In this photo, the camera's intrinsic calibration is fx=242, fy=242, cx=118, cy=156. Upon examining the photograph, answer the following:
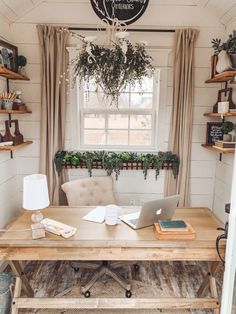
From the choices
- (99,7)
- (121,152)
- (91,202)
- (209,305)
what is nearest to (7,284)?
(91,202)

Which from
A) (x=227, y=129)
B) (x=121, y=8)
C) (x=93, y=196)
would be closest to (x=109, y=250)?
(x=93, y=196)

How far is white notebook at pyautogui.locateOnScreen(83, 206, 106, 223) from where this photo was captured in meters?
2.13

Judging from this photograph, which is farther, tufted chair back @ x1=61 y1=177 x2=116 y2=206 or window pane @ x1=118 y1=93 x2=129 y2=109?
window pane @ x1=118 y1=93 x2=129 y2=109

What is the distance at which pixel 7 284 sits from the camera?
6.68 feet

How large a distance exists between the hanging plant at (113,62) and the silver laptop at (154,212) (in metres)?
1.15

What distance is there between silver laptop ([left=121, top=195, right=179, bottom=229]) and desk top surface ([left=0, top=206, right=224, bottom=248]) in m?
0.05

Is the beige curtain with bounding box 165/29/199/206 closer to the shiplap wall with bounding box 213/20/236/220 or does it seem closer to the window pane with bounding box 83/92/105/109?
the shiplap wall with bounding box 213/20/236/220

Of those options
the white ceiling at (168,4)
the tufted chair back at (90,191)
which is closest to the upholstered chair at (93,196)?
the tufted chair back at (90,191)

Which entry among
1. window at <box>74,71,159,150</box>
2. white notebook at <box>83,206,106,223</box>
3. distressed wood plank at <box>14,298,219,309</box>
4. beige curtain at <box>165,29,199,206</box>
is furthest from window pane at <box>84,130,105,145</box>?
distressed wood plank at <box>14,298,219,309</box>

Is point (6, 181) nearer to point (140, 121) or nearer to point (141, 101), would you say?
point (140, 121)

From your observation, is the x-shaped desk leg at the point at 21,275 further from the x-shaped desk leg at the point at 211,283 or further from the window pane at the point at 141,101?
the window pane at the point at 141,101

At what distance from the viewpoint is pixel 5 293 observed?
197 centimetres

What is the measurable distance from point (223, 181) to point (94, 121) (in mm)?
1785

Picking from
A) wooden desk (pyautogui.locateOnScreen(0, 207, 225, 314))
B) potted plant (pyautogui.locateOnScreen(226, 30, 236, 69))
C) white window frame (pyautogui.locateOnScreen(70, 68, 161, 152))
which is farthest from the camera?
white window frame (pyautogui.locateOnScreen(70, 68, 161, 152))
